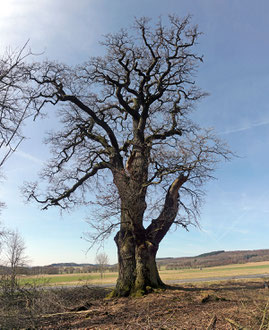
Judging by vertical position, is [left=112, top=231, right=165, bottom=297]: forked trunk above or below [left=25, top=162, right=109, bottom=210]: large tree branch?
below

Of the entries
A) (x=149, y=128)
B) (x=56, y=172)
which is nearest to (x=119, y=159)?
(x=149, y=128)

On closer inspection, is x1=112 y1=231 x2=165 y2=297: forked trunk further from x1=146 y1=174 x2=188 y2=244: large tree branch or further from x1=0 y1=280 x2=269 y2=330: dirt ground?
x1=0 y1=280 x2=269 y2=330: dirt ground

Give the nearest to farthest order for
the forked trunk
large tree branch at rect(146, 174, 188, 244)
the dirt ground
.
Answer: the dirt ground < the forked trunk < large tree branch at rect(146, 174, 188, 244)

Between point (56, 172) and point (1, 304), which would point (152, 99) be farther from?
point (1, 304)

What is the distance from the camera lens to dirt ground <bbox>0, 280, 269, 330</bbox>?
566 cm

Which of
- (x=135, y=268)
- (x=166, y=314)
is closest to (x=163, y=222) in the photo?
(x=135, y=268)

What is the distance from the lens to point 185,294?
992 centimetres

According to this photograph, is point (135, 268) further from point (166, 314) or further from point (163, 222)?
point (166, 314)

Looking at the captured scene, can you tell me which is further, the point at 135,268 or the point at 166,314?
the point at 135,268

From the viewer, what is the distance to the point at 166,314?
7105mm

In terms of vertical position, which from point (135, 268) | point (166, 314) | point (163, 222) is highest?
point (163, 222)

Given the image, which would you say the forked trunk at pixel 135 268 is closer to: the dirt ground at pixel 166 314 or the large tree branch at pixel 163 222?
the large tree branch at pixel 163 222

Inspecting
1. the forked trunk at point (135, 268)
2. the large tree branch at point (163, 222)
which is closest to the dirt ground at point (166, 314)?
the forked trunk at point (135, 268)

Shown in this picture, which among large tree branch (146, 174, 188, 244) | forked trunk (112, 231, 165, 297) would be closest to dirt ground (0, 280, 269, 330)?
forked trunk (112, 231, 165, 297)
